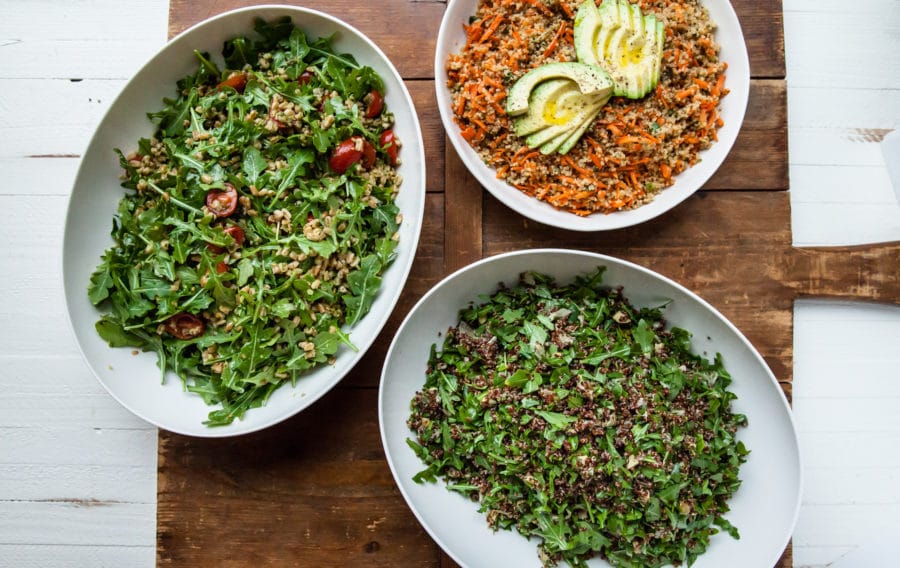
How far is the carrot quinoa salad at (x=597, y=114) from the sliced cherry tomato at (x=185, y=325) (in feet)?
3.41

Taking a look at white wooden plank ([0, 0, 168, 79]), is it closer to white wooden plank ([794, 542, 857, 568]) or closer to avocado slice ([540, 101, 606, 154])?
avocado slice ([540, 101, 606, 154])

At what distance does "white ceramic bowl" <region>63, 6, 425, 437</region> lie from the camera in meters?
1.98

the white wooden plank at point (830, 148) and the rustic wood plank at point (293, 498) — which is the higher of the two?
the white wooden plank at point (830, 148)

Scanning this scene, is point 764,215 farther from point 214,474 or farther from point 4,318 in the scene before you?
point 4,318

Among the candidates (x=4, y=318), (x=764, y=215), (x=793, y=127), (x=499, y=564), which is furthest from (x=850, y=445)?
(x=4, y=318)

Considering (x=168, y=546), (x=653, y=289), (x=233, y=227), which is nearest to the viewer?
(x=233, y=227)

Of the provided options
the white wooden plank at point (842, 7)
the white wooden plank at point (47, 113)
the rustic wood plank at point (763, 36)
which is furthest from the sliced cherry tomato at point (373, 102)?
the white wooden plank at point (842, 7)

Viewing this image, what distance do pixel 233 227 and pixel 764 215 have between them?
5.89 feet

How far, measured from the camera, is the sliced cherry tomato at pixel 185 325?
198 centimetres

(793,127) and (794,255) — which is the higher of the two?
(793,127)

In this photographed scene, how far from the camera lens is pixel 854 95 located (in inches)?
93.2

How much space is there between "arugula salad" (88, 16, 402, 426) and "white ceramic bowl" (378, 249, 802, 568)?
24 centimetres

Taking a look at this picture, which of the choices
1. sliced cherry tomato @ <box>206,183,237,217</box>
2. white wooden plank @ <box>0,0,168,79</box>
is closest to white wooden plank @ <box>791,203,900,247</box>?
sliced cherry tomato @ <box>206,183,237,217</box>

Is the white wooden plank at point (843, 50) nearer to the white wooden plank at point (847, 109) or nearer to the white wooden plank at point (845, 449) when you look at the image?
the white wooden plank at point (847, 109)
